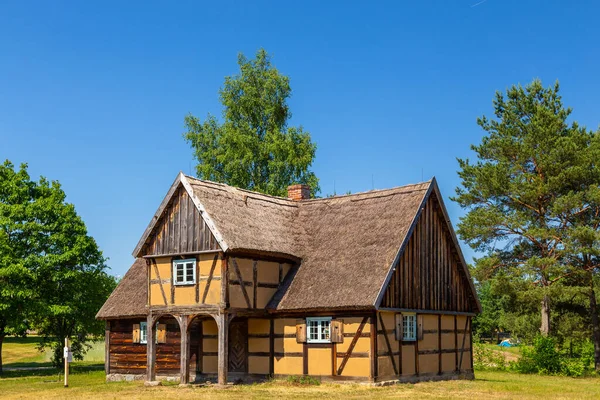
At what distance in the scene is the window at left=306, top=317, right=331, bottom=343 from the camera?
93.7 feet

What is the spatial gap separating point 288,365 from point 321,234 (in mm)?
5631

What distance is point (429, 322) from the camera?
3109 cm

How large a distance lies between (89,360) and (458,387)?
120 feet

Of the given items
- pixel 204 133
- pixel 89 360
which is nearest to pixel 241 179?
pixel 204 133

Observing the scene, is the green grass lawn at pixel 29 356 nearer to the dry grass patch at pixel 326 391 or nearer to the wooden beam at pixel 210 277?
the dry grass patch at pixel 326 391

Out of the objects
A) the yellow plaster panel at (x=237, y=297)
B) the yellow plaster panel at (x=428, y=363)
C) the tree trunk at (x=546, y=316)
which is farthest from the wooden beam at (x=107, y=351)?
the tree trunk at (x=546, y=316)

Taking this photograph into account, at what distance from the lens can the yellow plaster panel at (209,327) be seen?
3162cm

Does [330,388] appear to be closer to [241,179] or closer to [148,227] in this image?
[148,227]

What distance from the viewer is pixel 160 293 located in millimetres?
30406

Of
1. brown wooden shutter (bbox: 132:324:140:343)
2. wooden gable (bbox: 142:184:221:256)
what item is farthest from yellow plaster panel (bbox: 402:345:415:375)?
brown wooden shutter (bbox: 132:324:140:343)

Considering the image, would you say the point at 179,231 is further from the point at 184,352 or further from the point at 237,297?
the point at 184,352

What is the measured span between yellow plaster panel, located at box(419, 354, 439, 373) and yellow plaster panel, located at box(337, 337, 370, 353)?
3.63 metres

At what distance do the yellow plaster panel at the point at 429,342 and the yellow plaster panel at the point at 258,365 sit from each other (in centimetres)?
591

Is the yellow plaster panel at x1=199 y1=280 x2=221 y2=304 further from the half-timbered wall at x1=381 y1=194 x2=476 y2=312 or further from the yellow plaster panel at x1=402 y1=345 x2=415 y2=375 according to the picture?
the yellow plaster panel at x1=402 y1=345 x2=415 y2=375
